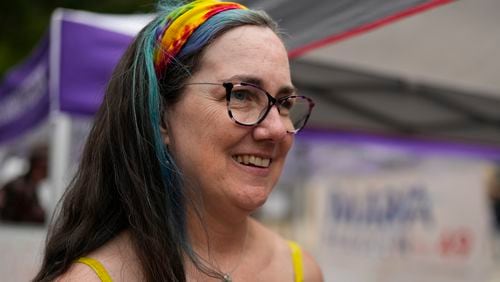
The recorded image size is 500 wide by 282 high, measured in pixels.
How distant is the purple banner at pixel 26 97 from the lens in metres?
2.68

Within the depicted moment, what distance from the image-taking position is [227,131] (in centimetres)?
Answer: 117

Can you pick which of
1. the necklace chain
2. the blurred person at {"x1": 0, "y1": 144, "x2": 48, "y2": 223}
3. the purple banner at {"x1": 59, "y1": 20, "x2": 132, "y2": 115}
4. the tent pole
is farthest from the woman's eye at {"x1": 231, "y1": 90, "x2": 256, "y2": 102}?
the blurred person at {"x1": 0, "y1": 144, "x2": 48, "y2": 223}

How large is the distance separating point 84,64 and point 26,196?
1798 millimetres

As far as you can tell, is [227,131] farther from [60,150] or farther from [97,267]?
[60,150]

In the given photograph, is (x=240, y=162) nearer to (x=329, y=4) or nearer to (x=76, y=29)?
(x=329, y=4)

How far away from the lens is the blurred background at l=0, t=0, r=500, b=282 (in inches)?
83.0

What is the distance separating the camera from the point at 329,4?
1.69 metres

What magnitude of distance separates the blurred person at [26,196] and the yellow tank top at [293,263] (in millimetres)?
2574

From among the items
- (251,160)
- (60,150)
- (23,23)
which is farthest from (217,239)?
(23,23)

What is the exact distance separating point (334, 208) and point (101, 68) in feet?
8.27

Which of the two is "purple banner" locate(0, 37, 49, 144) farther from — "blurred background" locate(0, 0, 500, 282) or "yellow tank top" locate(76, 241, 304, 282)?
"yellow tank top" locate(76, 241, 304, 282)

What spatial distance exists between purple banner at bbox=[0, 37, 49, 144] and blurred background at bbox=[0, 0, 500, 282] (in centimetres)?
1

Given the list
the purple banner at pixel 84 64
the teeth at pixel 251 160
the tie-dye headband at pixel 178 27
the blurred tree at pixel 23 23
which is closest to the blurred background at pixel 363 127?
the purple banner at pixel 84 64

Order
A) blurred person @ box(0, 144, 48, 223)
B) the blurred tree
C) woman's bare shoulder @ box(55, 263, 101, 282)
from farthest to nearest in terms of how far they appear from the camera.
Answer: the blurred tree
blurred person @ box(0, 144, 48, 223)
woman's bare shoulder @ box(55, 263, 101, 282)
